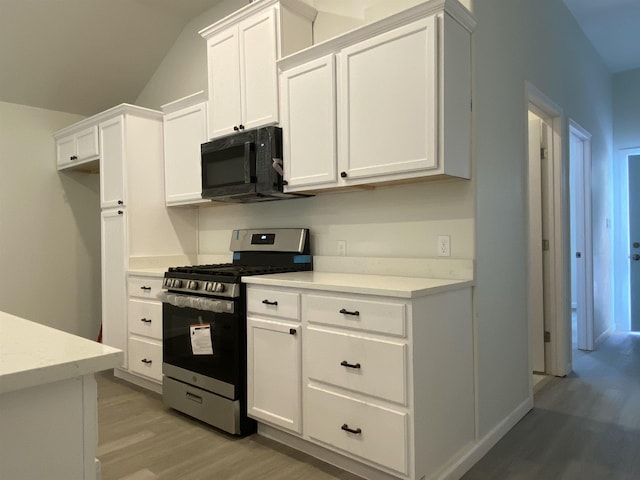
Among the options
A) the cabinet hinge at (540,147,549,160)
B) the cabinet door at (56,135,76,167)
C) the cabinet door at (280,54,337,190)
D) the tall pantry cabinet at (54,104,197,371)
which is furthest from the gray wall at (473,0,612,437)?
the cabinet door at (56,135,76,167)

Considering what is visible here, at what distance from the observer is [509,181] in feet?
9.12

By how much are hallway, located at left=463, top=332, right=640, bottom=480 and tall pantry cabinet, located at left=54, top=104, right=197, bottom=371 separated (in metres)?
2.83

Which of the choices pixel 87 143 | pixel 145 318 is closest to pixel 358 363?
pixel 145 318

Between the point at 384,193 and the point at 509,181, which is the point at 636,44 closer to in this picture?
the point at 509,181

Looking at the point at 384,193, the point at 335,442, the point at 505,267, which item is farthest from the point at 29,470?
the point at 505,267

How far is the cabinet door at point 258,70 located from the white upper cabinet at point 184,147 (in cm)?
52

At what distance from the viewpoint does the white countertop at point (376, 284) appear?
6.42 feet

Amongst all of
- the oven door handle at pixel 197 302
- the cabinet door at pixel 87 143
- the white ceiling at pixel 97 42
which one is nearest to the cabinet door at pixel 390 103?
the oven door handle at pixel 197 302

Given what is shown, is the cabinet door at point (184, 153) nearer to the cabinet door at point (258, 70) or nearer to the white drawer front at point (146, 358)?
the cabinet door at point (258, 70)

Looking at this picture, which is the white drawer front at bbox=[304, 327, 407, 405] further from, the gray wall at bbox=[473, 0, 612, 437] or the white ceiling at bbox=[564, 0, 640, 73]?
the white ceiling at bbox=[564, 0, 640, 73]

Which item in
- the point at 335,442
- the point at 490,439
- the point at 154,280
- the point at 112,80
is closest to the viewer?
the point at 335,442

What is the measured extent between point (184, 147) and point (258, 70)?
1.00 meters

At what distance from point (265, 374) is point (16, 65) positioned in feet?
11.4

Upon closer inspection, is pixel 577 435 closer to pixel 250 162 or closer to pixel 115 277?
pixel 250 162
